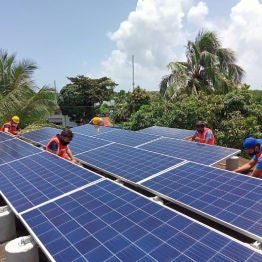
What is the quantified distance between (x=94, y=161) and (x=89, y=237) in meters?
4.36

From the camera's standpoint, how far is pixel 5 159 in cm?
857

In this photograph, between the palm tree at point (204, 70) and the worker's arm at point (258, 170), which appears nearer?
the worker's arm at point (258, 170)

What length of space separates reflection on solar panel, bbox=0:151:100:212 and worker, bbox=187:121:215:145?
521 centimetres

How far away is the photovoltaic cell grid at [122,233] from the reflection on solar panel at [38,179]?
0.55 metres

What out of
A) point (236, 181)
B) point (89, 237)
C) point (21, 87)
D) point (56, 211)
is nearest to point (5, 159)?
point (56, 211)

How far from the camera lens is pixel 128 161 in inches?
300

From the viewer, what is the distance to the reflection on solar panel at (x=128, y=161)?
6.72 metres

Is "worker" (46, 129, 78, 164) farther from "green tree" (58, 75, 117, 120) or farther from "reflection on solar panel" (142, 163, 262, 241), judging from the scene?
"green tree" (58, 75, 117, 120)

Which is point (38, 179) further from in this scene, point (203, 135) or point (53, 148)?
point (203, 135)

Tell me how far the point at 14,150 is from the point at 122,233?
6.82m

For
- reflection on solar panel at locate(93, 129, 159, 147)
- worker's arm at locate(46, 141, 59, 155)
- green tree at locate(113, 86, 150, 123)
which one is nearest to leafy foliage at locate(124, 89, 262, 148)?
reflection on solar panel at locate(93, 129, 159, 147)

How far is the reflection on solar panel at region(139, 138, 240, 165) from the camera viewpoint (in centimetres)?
809

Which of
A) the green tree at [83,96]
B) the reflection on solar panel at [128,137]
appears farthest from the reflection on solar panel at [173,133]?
the green tree at [83,96]

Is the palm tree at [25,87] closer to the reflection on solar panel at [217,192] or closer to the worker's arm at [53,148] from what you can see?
the worker's arm at [53,148]
